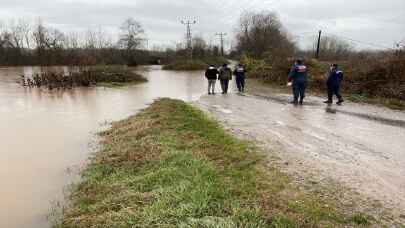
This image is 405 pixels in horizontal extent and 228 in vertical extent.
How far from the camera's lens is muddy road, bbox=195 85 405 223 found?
18.7 ft

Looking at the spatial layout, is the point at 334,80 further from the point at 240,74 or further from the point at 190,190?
the point at 190,190

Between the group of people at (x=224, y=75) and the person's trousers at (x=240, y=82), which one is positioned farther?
the person's trousers at (x=240, y=82)

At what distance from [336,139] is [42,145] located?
7.88 m

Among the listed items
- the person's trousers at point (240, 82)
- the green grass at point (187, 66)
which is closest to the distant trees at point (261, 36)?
the green grass at point (187, 66)

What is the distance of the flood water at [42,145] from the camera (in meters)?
5.80

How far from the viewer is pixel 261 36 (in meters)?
57.9

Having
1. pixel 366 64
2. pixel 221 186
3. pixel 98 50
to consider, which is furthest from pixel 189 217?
pixel 98 50

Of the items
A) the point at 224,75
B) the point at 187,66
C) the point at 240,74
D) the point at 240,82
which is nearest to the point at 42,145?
the point at 224,75

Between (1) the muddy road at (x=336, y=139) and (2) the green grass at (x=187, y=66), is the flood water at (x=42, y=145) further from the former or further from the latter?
(2) the green grass at (x=187, y=66)

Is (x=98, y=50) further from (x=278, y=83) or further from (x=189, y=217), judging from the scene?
(x=189, y=217)

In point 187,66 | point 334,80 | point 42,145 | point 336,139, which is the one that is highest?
point 187,66

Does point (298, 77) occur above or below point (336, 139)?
above

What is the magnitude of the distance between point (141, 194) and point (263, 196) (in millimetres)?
1883

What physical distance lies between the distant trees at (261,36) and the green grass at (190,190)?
46.6 m
